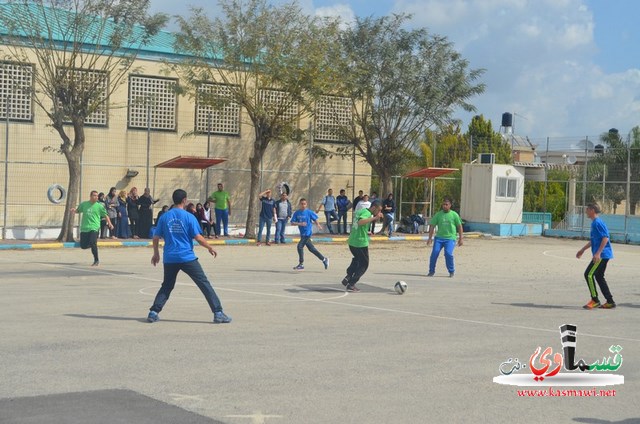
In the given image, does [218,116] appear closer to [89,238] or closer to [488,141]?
[89,238]

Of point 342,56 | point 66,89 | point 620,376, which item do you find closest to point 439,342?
point 620,376

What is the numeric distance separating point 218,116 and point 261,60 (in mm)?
5451

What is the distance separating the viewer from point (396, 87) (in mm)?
37500

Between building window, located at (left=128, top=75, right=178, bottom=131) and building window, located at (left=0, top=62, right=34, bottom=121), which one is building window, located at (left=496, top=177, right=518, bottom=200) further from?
building window, located at (left=0, top=62, right=34, bottom=121)

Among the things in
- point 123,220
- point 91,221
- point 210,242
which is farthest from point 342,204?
point 91,221

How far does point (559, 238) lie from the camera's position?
3975 cm

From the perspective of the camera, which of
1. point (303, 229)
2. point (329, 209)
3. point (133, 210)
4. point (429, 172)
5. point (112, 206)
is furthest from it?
point (429, 172)

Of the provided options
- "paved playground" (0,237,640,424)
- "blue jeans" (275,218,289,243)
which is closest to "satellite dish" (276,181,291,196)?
"blue jeans" (275,218,289,243)

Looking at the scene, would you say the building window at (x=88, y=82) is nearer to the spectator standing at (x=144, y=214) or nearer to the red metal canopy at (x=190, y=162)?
the spectator standing at (x=144, y=214)

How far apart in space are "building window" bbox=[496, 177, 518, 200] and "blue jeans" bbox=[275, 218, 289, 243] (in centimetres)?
1153

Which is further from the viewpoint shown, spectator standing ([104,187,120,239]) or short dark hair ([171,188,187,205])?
spectator standing ([104,187,120,239])

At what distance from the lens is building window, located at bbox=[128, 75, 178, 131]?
35.5 meters

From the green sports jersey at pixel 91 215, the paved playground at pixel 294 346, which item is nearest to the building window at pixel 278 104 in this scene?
the green sports jersey at pixel 91 215

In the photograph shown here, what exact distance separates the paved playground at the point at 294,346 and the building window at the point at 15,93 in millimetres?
11811
